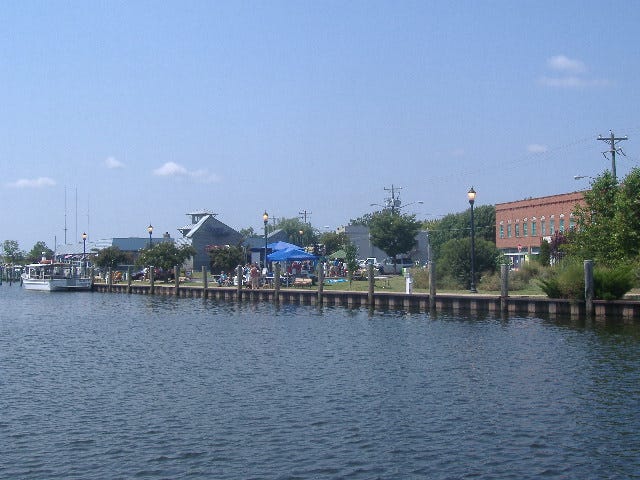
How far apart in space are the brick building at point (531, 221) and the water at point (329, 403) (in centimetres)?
3540

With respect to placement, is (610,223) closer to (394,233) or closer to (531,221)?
(531,221)

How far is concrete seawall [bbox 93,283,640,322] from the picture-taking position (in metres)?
35.7

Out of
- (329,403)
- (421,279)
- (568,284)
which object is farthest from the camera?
(421,279)

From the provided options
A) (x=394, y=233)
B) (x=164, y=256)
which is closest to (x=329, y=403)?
(x=164, y=256)

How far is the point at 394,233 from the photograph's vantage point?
91875 millimetres

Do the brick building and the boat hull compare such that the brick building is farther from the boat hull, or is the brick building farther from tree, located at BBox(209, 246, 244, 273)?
the boat hull

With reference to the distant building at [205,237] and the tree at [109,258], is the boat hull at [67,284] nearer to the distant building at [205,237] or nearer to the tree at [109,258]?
the tree at [109,258]

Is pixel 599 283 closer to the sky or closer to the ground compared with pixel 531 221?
closer to the ground

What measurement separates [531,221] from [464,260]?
95.9 ft

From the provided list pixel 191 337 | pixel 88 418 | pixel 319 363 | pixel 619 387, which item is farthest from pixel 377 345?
pixel 88 418

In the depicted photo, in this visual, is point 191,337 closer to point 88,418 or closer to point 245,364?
point 245,364

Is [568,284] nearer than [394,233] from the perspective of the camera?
Yes

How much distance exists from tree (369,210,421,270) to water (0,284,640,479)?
55627 mm

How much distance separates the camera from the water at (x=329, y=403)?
15406 millimetres
